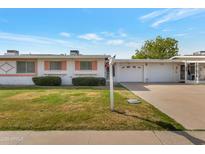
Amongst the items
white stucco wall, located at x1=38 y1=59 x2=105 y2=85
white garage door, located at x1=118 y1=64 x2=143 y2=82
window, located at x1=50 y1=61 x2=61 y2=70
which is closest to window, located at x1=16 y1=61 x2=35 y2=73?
white stucco wall, located at x1=38 y1=59 x2=105 y2=85

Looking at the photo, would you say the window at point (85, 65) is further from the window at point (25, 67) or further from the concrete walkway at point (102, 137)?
the concrete walkway at point (102, 137)

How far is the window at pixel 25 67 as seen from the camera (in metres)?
20.5

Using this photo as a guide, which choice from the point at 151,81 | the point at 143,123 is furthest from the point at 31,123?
the point at 151,81

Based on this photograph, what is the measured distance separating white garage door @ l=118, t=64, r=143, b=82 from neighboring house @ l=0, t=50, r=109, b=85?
4.45m

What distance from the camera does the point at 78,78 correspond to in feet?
65.2

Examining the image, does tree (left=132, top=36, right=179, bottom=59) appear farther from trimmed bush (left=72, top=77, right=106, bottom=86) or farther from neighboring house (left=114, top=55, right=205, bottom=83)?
trimmed bush (left=72, top=77, right=106, bottom=86)

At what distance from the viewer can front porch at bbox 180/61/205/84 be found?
923 inches

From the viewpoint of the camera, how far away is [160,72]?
81.0 ft

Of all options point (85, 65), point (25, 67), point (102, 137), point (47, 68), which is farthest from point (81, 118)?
point (25, 67)

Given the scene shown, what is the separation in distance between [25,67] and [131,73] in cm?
1150

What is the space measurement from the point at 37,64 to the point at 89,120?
1550 cm

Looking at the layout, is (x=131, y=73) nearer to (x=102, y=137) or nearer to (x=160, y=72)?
(x=160, y=72)
